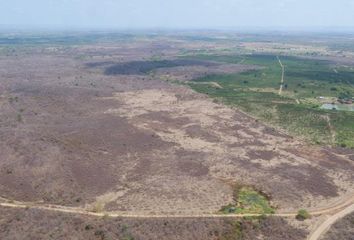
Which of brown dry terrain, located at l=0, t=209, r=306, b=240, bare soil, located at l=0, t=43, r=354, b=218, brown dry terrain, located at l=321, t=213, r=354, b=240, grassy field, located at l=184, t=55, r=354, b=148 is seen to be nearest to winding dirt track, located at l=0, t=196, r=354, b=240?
brown dry terrain, located at l=321, t=213, r=354, b=240

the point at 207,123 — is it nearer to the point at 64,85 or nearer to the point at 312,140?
the point at 312,140

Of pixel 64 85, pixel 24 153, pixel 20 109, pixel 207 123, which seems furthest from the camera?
pixel 64 85

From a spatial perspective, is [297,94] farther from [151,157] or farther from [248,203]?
[248,203]

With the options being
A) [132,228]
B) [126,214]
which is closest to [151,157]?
[126,214]

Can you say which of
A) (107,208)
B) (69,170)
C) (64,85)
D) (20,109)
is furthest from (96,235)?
(64,85)

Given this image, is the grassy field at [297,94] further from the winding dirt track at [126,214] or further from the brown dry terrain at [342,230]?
the brown dry terrain at [342,230]

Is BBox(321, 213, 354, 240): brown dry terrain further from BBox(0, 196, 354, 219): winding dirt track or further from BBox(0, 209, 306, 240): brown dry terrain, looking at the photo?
BBox(0, 209, 306, 240): brown dry terrain

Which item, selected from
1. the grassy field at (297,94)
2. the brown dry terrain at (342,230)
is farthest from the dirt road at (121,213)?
the grassy field at (297,94)
